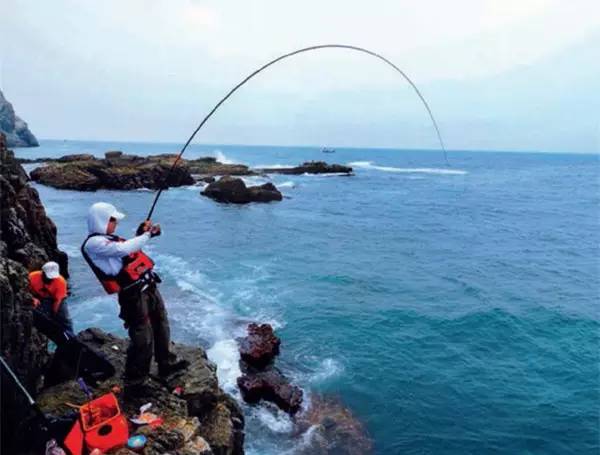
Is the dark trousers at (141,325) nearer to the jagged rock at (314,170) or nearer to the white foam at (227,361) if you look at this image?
the white foam at (227,361)

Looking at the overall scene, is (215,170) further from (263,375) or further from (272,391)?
(272,391)

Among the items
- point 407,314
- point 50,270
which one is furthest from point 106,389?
point 407,314

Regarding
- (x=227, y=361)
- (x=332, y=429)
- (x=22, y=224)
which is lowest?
(x=332, y=429)

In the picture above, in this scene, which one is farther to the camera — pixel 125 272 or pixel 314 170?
pixel 314 170

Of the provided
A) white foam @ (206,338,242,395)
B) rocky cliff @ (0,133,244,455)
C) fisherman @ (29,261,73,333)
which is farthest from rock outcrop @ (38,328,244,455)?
white foam @ (206,338,242,395)

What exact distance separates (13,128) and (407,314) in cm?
19295

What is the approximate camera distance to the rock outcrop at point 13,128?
158 m

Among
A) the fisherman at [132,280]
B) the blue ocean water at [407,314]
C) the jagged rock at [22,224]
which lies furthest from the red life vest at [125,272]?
the jagged rock at [22,224]

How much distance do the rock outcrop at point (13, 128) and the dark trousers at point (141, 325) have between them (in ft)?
566

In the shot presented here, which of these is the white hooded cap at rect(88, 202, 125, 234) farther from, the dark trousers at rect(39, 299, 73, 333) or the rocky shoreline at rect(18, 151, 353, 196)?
the rocky shoreline at rect(18, 151, 353, 196)

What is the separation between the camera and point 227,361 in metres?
14.8

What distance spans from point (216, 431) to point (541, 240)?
33572 mm

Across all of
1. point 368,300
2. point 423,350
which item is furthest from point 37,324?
point 368,300

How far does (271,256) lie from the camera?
29547mm
